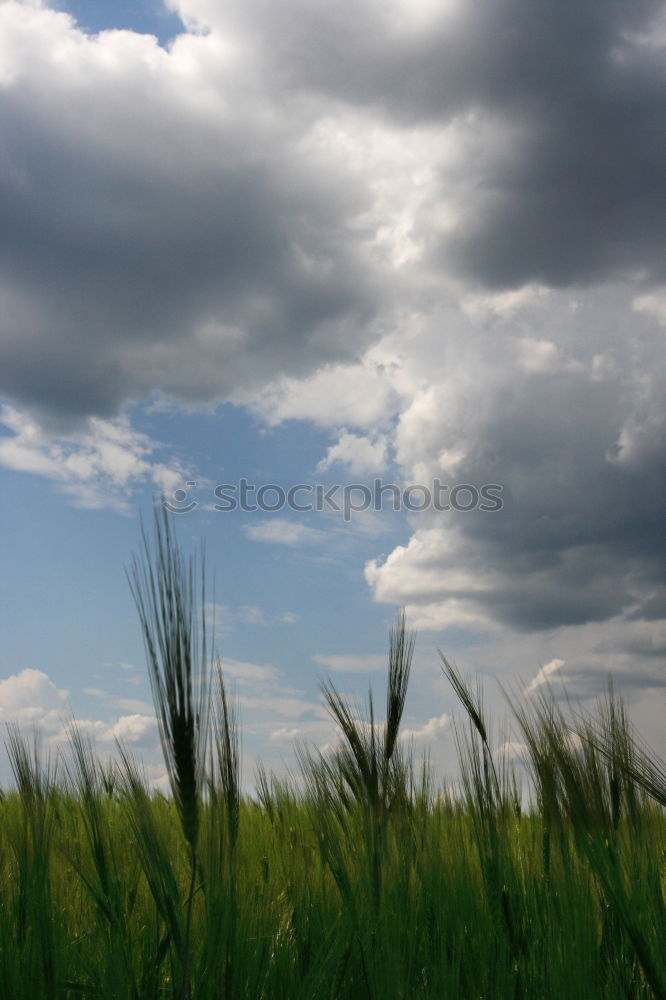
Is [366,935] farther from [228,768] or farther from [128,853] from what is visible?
[128,853]

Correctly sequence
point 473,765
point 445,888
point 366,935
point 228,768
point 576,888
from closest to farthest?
point 228,768
point 366,935
point 576,888
point 445,888
point 473,765

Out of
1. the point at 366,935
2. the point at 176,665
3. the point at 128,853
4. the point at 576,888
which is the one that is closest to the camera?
the point at 176,665

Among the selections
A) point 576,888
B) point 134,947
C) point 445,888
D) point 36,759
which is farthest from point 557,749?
point 36,759

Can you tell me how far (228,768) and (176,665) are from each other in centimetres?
50

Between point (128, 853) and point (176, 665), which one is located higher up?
point (176, 665)

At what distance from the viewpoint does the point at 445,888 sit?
7.25 ft

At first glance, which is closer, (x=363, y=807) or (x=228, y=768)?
(x=228, y=768)

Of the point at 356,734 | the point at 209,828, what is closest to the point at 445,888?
the point at 356,734

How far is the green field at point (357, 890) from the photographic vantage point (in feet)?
5.05

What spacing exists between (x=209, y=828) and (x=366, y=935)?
0.57m

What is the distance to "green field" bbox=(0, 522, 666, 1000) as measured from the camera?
1.54 m

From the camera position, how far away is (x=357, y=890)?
6.68 feet

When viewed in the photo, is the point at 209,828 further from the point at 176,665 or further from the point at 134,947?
the point at 134,947

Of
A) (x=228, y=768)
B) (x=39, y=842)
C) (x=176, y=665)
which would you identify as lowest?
(x=39, y=842)
